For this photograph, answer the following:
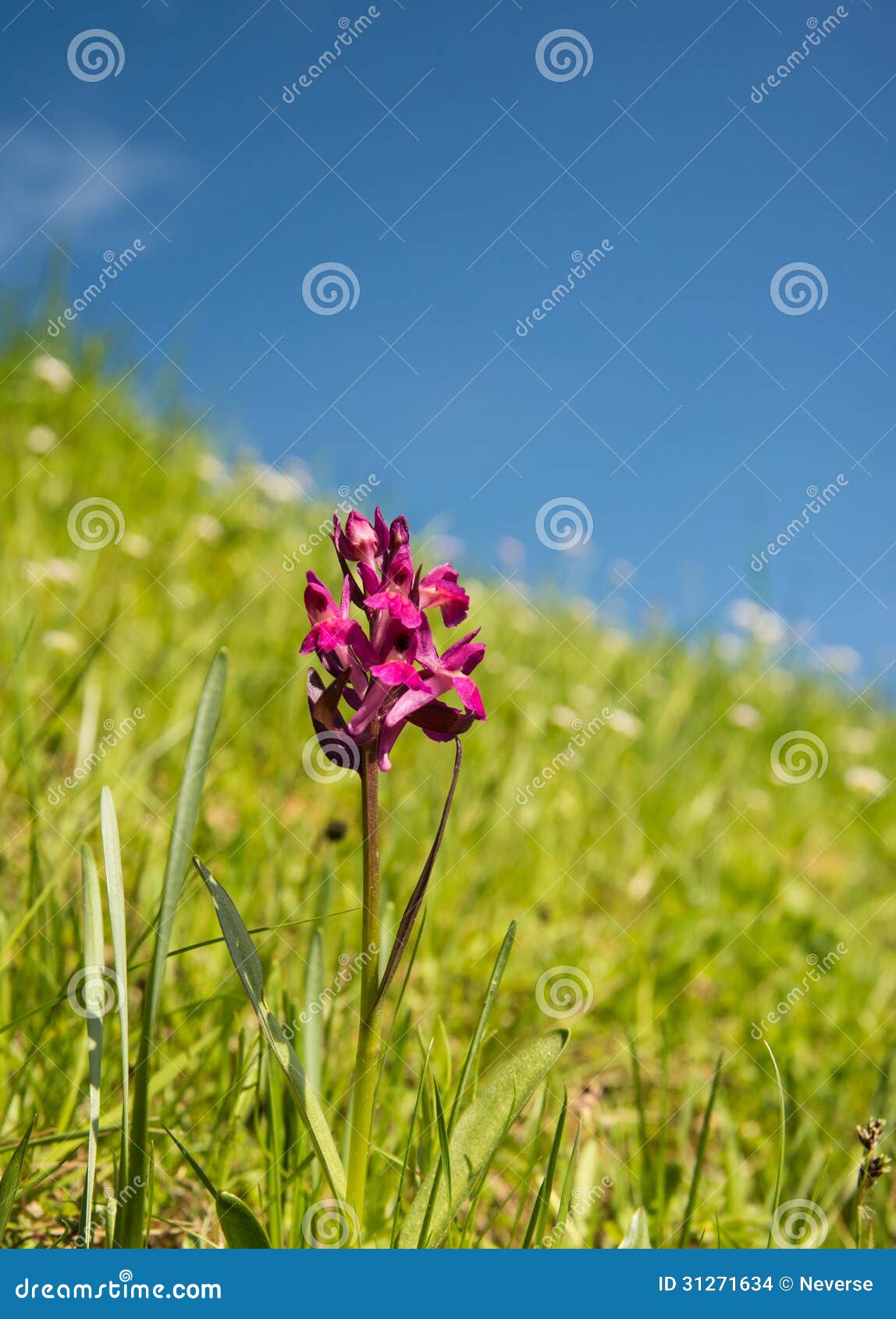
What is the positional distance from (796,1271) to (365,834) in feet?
2.96

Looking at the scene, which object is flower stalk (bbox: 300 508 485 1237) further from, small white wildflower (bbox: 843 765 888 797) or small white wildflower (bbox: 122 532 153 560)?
small white wildflower (bbox: 843 765 888 797)

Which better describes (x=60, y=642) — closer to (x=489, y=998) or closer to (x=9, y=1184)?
(x=9, y=1184)

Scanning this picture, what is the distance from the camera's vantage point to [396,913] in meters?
2.35

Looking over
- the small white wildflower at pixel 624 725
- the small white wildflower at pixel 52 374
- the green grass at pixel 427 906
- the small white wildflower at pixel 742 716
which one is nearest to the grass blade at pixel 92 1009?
the green grass at pixel 427 906

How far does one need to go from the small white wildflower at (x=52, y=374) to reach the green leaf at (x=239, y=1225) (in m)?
5.70

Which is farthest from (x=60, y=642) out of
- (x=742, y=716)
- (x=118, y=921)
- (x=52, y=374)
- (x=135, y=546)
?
(x=52, y=374)

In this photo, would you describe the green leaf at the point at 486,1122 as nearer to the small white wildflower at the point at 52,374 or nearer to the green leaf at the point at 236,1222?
the green leaf at the point at 236,1222

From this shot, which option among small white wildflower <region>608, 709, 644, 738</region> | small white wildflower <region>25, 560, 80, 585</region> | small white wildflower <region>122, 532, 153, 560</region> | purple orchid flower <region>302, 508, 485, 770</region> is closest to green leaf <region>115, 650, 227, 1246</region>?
purple orchid flower <region>302, 508, 485, 770</region>

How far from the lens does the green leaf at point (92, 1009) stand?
1.20m

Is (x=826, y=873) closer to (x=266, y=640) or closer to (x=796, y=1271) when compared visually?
(x=266, y=640)

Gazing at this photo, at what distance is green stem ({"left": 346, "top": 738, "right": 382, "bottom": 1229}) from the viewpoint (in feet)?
4.15

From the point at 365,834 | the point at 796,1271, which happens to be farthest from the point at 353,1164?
the point at 796,1271

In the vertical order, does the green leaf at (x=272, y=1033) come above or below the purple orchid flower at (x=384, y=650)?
below

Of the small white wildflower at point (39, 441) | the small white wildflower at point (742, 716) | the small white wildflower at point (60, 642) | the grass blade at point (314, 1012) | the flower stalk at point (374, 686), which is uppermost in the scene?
the small white wildflower at point (742, 716)
